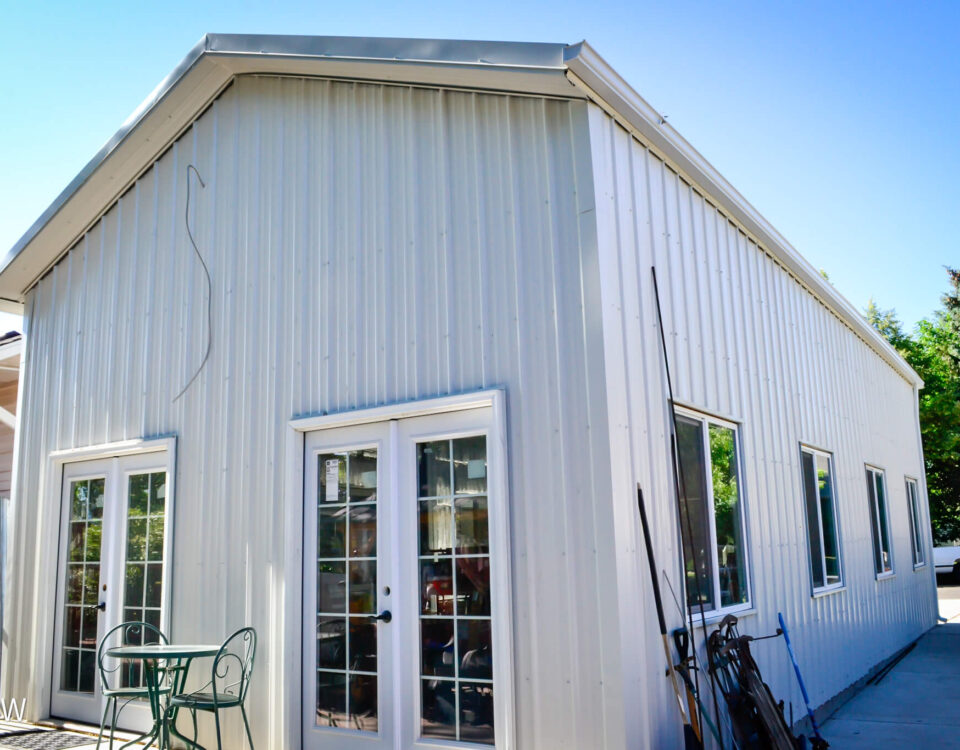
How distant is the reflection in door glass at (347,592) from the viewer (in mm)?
5391

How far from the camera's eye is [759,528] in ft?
21.0

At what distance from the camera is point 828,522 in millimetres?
8344

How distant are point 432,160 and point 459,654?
3143mm

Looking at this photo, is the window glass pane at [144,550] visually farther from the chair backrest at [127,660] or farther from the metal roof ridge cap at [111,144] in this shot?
the metal roof ridge cap at [111,144]

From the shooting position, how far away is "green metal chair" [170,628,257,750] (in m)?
5.39

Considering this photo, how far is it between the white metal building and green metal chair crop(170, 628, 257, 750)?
15 centimetres

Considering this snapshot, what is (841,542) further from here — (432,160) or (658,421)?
(432,160)

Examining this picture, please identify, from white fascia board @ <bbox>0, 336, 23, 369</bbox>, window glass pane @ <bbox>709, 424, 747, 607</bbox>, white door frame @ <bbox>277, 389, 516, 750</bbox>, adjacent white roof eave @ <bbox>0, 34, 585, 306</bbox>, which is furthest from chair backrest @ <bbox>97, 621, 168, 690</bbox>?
window glass pane @ <bbox>709, 424, 747, 607</bbox>

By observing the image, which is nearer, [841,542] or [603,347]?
[603,347]

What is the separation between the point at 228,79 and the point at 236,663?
15.2 ft

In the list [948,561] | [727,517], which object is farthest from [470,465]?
[948,561]

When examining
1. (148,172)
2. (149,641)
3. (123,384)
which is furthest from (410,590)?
(148,172)

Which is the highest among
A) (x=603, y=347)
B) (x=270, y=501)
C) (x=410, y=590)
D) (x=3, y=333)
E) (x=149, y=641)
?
(x=3, y=333)

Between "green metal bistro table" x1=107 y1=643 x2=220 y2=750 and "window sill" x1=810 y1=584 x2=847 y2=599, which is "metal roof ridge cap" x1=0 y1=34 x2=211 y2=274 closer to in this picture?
"green metal bistro table" x1=107 y1=643 x2=220 y2=750
